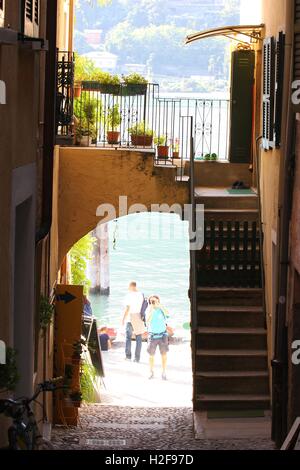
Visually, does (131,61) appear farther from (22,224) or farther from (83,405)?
(22,224)

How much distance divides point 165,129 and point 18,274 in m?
7.70

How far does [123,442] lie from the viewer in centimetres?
1270

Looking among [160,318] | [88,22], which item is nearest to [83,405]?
[160,318]

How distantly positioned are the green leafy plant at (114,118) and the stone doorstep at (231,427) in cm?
505

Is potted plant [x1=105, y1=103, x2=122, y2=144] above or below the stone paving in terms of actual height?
above

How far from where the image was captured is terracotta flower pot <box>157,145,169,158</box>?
16.2 meters

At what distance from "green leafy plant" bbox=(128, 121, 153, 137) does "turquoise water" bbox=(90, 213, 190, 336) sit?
11954 millimetres

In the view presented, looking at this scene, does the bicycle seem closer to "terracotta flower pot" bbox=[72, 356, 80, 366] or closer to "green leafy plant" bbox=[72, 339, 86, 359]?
"green leafy plant" bbox=[72, 339, 86, 359]

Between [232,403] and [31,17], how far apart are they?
20.0 feet

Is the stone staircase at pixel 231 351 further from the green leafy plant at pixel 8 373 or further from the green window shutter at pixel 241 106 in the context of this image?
the green leafy plant at pixel 8 373

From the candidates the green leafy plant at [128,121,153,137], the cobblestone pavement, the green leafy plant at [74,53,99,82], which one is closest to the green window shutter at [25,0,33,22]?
the cobblestone pavement

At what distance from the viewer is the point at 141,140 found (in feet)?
52.5

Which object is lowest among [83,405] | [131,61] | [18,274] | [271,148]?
[83,405]

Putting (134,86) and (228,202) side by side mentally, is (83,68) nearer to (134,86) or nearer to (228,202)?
(134,86)
